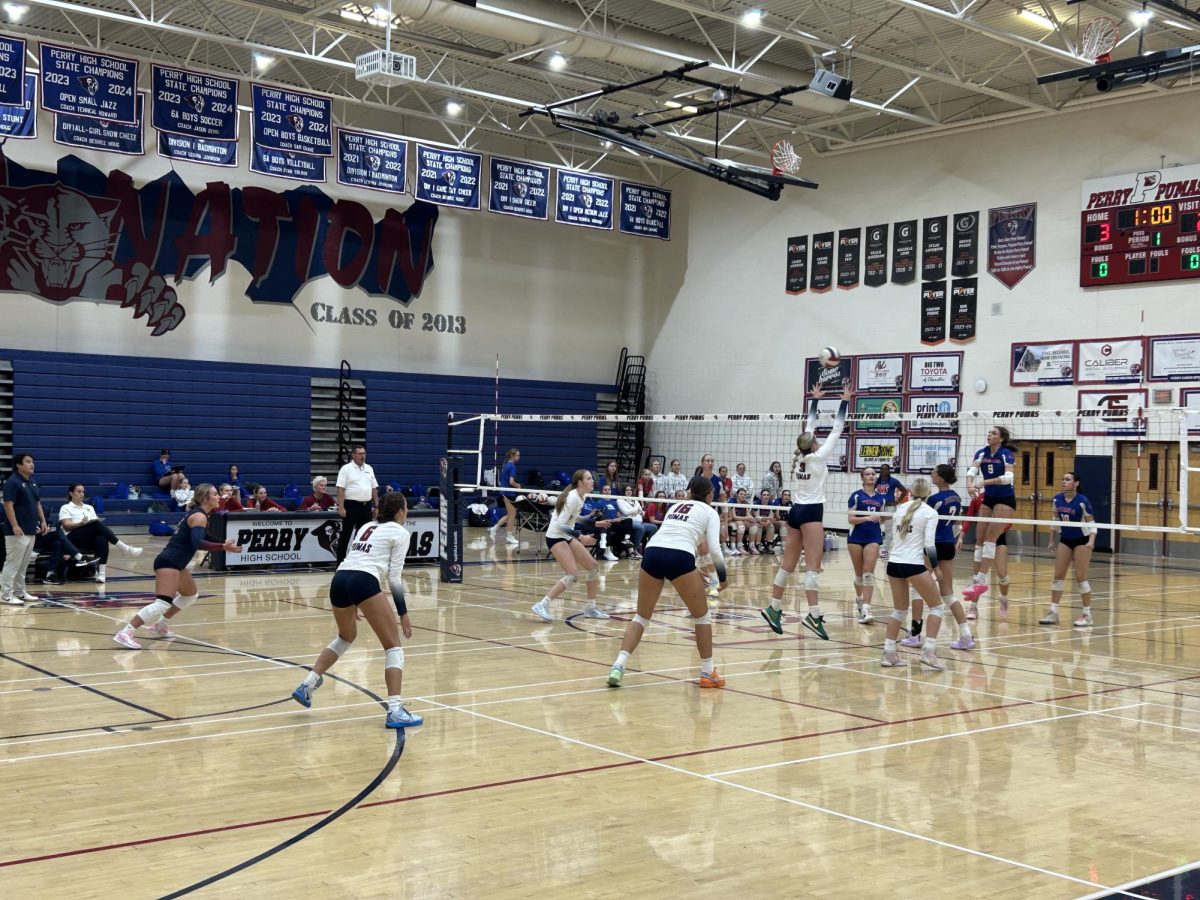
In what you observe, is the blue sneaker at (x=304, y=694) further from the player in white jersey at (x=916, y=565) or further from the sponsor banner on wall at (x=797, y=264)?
the sponsor banner on wall at (x=797, y=264)

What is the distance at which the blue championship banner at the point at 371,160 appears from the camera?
22.5m

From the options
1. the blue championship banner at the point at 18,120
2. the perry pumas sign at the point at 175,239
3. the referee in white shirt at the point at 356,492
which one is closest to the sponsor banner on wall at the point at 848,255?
the perry pumas sign at the point at 175,239

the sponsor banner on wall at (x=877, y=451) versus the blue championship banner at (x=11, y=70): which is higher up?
the blue championship banner at (x=11, y=70)

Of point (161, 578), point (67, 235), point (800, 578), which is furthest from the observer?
point (67, 235)

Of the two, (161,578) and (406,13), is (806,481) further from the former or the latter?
(406,13)

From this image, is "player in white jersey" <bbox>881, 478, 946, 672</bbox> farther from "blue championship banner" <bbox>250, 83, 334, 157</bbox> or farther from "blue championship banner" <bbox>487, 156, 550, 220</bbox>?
"blue championship banner" <bbox>487, 156, 550, 220</bbox>

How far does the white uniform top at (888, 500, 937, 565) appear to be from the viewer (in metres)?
9.92

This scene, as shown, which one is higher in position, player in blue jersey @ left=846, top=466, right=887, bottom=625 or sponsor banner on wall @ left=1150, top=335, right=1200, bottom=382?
sponsor banner on wall @ left=1150, top=335, right=1200, bottom=382

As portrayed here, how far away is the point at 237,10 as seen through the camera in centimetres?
2112

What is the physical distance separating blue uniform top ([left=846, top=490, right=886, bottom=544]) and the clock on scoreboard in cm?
1143

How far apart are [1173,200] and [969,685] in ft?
48.8

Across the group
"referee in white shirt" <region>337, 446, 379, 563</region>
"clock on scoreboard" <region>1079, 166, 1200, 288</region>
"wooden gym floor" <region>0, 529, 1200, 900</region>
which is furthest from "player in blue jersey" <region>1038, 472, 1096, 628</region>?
"clock on scoreboard" <region>1079, 166, 1200, 288</region>

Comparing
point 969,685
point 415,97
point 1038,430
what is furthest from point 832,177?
point 969,685

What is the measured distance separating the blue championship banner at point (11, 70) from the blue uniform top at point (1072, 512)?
1564 cm
